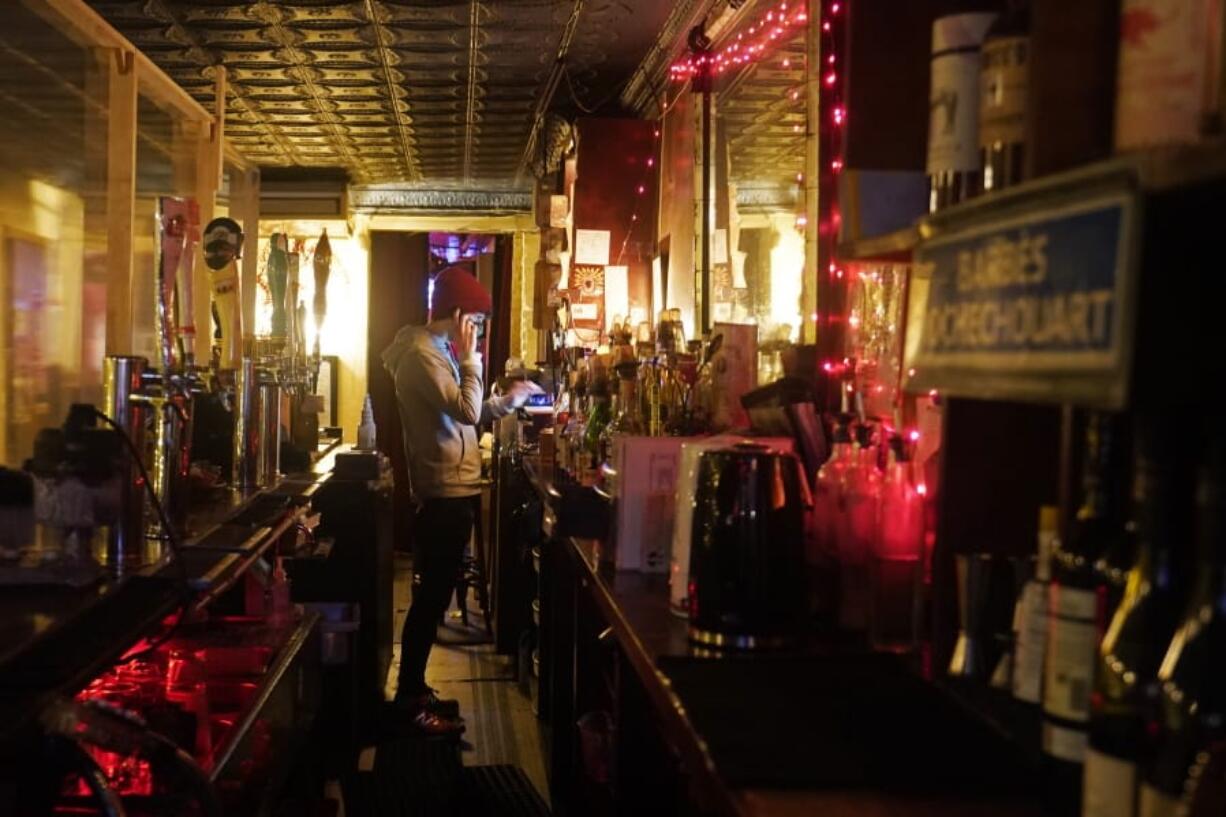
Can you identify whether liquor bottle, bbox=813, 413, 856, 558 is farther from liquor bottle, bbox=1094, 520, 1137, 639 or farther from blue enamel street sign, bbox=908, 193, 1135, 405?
liquor bottle, bbox=1094, 520, 1137, 639

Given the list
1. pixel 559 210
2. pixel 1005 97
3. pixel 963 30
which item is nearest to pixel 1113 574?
pixel 1005 97

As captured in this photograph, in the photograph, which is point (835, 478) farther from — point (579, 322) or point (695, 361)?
point (579, 322)

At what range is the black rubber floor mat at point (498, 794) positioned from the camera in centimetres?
368

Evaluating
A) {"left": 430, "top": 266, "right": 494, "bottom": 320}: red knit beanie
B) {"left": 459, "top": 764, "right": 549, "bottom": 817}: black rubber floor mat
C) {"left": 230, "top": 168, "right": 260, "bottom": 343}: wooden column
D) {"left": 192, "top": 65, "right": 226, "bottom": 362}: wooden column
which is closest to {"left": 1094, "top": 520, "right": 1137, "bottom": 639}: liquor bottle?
{"left": 459, "top": 764, "right": 549, "bottom": 817}: black rubber floor mat

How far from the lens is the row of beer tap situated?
7.43 feet

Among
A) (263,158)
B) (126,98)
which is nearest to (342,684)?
(126,98)

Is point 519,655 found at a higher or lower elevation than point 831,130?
lower

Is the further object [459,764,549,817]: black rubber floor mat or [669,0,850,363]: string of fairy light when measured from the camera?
[459,764,549,817]: black rubber floor mat

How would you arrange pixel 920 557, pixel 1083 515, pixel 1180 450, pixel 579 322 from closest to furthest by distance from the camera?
pixel 1180 450, pixel 1083 515, pixel 920 557, pixel 579 322

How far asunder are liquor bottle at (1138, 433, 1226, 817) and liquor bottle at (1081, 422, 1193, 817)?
0.08 feet

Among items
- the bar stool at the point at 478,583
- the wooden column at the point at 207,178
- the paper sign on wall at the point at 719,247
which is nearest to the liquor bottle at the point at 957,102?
the paper sign on wall at the point at 719,247

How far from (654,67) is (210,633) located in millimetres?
3347

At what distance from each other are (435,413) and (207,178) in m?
1.59

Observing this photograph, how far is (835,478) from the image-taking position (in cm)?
189
